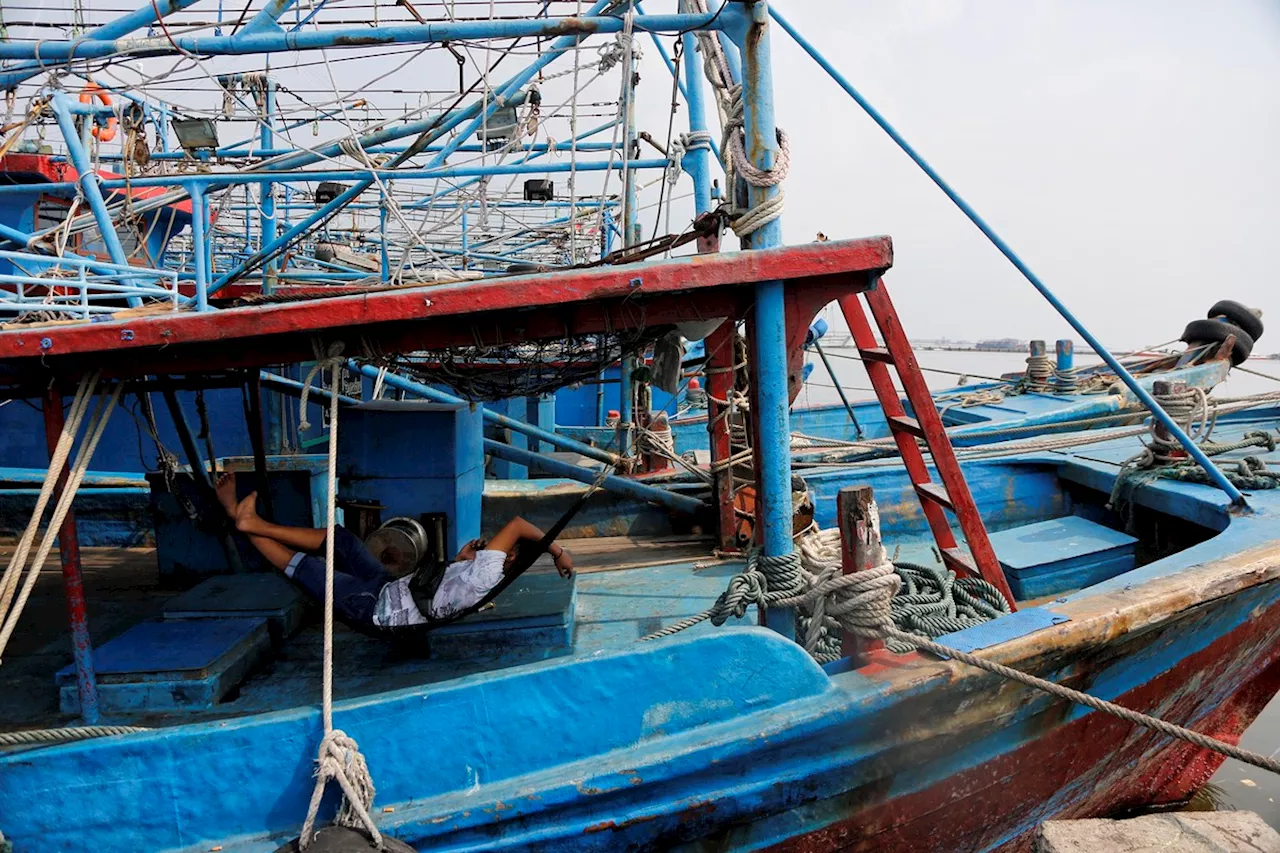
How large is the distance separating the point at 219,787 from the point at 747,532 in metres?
3.67

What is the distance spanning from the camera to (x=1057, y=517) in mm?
6223

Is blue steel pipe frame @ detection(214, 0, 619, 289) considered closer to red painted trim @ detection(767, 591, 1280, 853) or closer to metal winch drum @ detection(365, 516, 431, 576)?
metal winch drum @ detection(365, 516, 431, 576)

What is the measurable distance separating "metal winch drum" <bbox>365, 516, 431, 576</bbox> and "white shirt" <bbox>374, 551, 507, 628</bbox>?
A: 1.63 feet

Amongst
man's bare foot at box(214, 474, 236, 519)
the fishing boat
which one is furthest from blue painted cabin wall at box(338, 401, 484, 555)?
man's bare foot at box(214, 474, 236, 519)

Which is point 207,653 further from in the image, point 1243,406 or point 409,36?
point 1243,406

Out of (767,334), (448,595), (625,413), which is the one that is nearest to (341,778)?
(448,595)

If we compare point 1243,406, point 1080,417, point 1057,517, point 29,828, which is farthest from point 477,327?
point 1080,417

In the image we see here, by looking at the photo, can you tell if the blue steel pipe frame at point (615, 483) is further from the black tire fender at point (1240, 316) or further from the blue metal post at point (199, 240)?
the black tire fender at point (1240, 316)

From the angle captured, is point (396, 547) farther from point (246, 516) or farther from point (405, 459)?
point (246, 516)

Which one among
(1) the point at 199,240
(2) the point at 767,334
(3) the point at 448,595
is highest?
(1) the point at 199,240

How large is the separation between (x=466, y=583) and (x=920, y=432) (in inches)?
79.6

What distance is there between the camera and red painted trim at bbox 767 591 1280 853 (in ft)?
10.3

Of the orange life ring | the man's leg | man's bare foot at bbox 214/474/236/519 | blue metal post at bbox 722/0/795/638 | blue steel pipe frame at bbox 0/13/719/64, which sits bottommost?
the man's leg

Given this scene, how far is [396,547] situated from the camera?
14.2 ft
